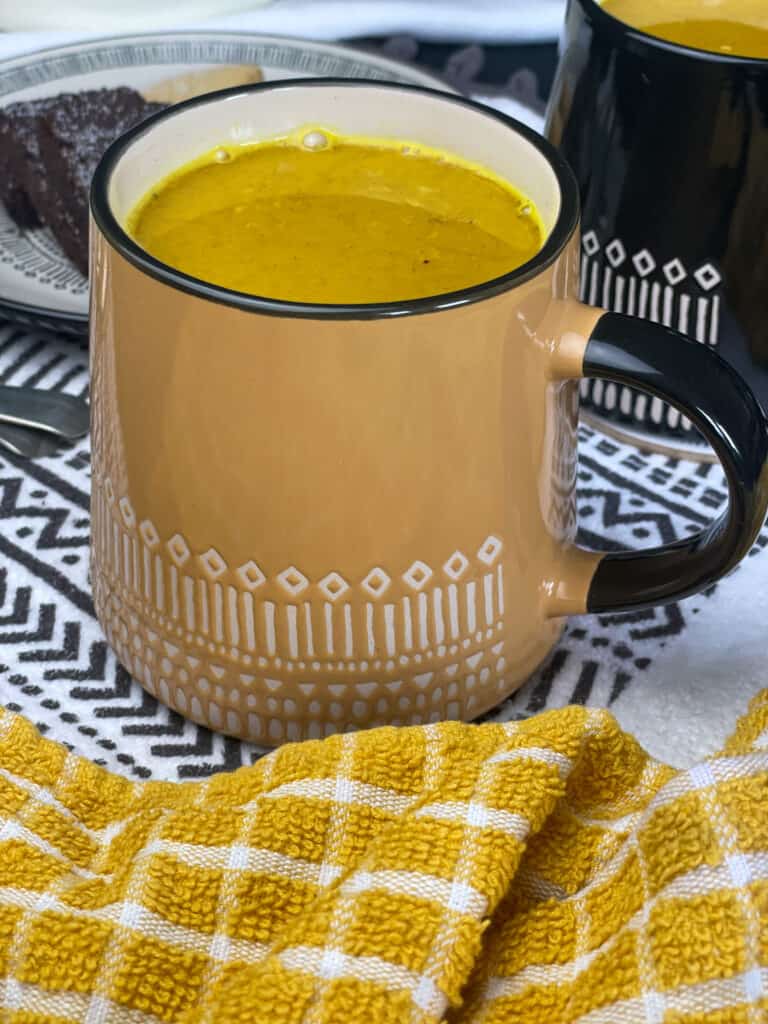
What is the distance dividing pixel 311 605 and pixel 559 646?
6.3 inches

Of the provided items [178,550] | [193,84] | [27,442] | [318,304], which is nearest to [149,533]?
[178,550]

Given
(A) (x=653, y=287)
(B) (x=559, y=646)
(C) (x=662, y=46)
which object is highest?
(C) (x=662, y=46)

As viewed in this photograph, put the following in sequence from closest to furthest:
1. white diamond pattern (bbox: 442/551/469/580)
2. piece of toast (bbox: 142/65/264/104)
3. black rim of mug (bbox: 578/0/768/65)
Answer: white diamond pattern (bbox: 442/551/469/580) → black rim of mug (bbox: 578/0/768/65) → piece of toast (bbox: 142/65/264/104)

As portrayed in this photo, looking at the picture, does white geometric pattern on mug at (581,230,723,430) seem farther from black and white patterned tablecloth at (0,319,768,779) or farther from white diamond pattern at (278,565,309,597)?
white diamond pattern at (278,565,309,597)

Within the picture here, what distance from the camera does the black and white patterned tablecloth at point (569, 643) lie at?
594 mm

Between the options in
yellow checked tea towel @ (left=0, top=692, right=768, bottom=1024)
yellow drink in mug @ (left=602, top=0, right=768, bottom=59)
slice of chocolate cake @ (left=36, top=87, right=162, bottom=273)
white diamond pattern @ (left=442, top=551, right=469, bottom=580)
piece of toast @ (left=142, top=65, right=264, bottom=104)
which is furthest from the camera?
piece of toast @ (left=142, top=65, right=264, bottom=104)

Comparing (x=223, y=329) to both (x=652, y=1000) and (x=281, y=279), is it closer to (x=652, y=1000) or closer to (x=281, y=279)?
(x=281, y=279)

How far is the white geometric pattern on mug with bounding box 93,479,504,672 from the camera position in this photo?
20.6 inches

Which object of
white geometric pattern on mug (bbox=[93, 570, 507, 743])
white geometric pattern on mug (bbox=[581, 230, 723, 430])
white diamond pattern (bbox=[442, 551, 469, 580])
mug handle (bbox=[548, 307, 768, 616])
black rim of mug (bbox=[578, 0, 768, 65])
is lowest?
white geometric pattern on mug (bbox=[93, 570, 507, 743])

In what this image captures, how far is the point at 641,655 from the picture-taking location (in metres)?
0.64

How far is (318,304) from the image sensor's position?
463 mm

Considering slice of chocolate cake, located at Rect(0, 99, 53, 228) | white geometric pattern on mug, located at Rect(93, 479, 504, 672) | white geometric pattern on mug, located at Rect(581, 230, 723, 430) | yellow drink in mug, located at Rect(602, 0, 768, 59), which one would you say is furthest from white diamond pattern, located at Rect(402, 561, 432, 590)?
slice of chocolate cake, located at Rect(0, 99, 53, 228)

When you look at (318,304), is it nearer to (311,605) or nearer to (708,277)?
(311,605)

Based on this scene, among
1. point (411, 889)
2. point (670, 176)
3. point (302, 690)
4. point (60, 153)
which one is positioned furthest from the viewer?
point (60, 153)
